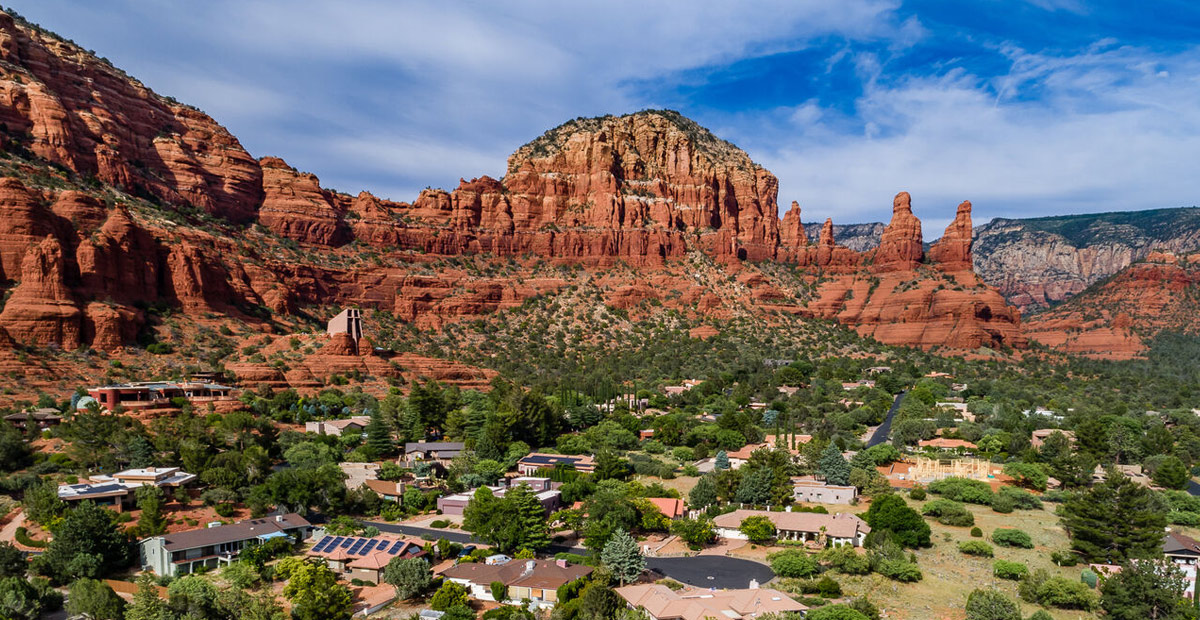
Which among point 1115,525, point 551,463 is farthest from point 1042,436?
point 551,463

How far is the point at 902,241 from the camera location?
13875 cm

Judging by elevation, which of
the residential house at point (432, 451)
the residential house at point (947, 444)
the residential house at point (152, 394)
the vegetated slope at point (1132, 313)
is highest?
the vegetated slope at point (1132, 313)

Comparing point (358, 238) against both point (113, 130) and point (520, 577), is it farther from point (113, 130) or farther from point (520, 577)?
point (520, 577)

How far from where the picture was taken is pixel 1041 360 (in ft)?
409

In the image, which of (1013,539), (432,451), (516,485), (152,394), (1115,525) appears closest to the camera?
(1115,525)

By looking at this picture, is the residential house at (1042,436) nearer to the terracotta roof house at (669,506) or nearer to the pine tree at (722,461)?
the pine tree at (722,461)

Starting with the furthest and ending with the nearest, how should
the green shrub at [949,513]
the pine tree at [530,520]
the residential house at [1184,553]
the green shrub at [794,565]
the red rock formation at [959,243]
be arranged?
1. the red rock formation at [959,243]
2. the green shrub at [949,513]
3. the pine tree at [530,520]
4. the residential house at [1184,553]
5. the green shrub at [794,565]

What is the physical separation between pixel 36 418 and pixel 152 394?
7595 mm

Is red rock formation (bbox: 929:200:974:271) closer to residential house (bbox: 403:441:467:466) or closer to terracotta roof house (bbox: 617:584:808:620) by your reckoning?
residential house (bbox: 403:441:467:466)

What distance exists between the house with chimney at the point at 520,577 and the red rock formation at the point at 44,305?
47994mm

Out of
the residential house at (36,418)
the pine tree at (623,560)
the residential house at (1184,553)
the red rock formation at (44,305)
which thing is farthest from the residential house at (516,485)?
the red rock formation at (44,305)

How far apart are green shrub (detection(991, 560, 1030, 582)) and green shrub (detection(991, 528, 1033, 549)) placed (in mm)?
4737

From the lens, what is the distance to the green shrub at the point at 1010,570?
3666 centimetres

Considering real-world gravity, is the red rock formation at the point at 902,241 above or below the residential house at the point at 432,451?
above
